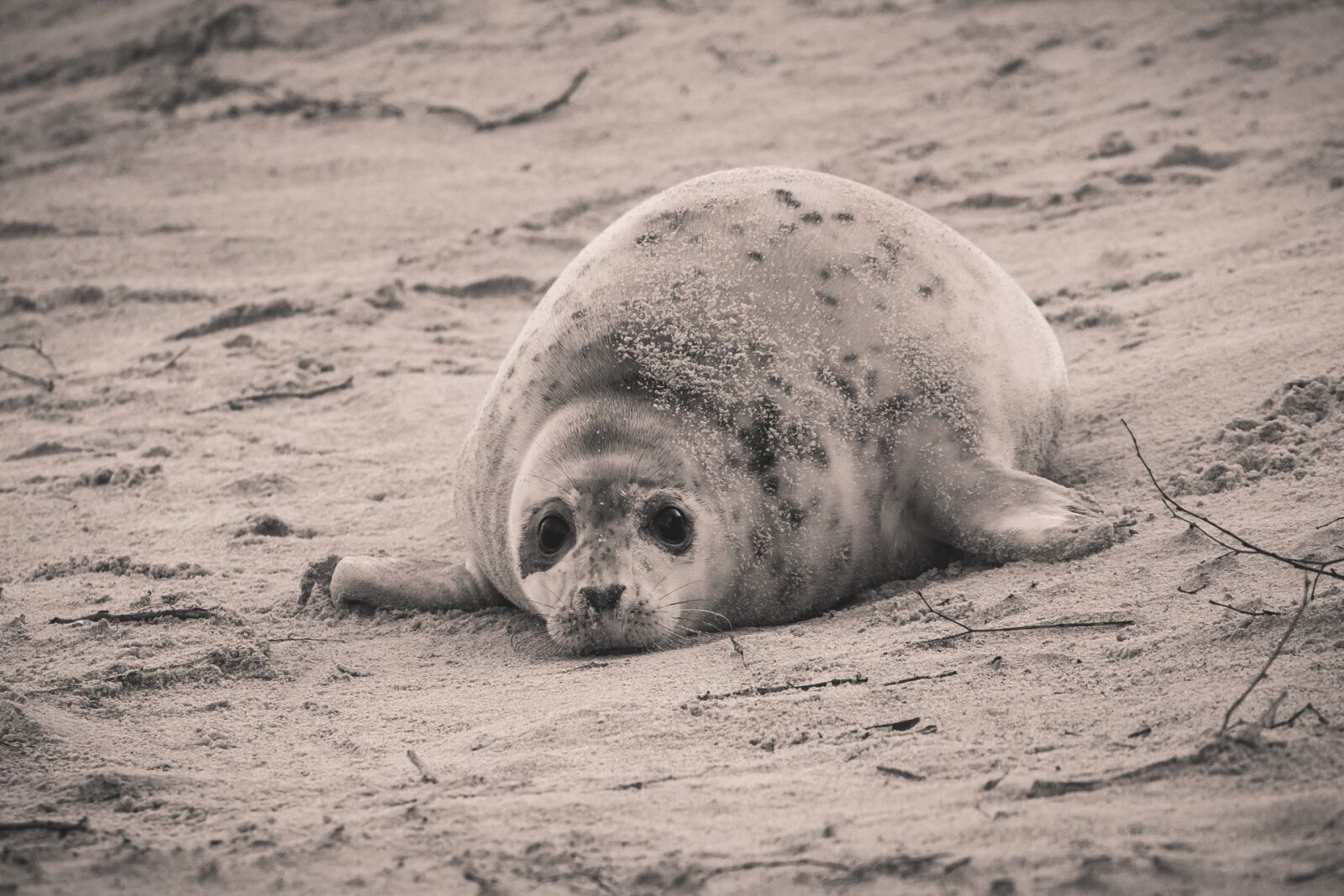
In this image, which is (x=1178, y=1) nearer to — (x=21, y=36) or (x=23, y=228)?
(x=23, y=228)

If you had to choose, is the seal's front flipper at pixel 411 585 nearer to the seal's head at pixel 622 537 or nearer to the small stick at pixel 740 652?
the seal's head at pixel 622 537

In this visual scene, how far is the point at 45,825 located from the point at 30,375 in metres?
3.46

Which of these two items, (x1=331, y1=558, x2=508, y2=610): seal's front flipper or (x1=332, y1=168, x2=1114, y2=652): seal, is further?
(x1=331, y1=558, x2=508, y2=610): seal's front flipper

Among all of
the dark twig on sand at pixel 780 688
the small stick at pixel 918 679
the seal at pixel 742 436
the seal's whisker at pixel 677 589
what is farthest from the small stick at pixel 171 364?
the small stick at pixel 918 679

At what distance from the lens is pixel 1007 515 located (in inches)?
128

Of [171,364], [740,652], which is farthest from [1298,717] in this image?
[171,364]

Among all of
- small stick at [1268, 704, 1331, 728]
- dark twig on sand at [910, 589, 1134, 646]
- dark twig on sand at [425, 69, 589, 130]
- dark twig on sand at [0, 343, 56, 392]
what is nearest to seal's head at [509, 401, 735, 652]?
dark twig on sand at [910, 589, 1134, 646]

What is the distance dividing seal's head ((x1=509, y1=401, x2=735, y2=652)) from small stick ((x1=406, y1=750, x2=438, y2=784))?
0.69 meters

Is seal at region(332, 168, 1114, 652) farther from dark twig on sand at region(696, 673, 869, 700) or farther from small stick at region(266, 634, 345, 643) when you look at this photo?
dark twig on sand at region(696, 673, 869, 700)

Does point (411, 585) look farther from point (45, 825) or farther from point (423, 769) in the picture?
point (45, 825)

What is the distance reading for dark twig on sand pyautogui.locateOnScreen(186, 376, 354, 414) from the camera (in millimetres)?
4773

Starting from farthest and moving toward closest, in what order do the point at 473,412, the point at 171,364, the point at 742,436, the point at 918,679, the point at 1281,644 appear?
the point at 171,364
the point at 473,412
the point at 742,436
the point at 918,679
the point at 1281,644

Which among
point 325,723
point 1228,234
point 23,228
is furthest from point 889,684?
point 23,228

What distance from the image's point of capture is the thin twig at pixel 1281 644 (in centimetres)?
210
